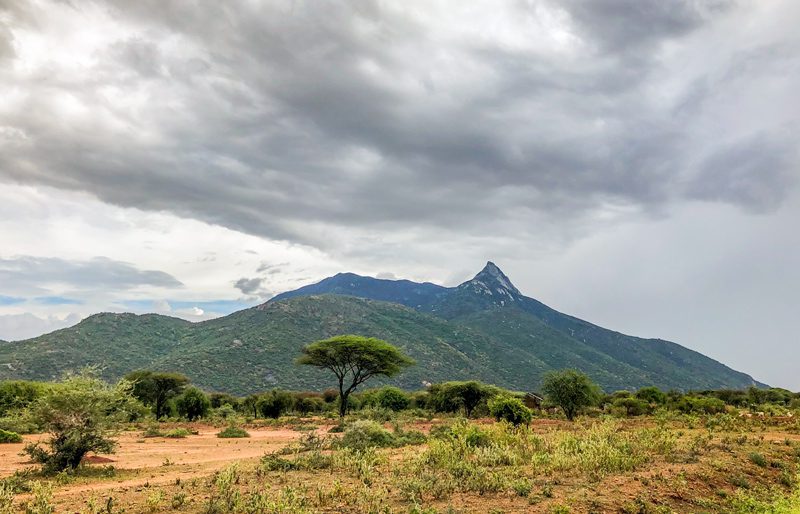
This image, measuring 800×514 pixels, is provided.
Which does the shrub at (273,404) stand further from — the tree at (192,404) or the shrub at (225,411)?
the tree at (192,404)

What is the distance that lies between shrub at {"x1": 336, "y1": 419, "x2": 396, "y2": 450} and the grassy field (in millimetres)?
305

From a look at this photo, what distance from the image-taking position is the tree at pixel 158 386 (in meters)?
57.1

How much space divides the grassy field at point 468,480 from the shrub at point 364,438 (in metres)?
0.31

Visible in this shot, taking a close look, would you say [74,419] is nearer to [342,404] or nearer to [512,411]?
[512,411]

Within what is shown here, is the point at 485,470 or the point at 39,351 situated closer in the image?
the point at 485,470

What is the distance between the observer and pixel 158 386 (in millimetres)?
57594

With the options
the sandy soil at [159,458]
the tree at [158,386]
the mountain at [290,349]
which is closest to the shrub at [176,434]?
the sandy soil at [159,458]

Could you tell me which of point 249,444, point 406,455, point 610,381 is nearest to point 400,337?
point 610,381

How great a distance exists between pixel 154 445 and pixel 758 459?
31.7m

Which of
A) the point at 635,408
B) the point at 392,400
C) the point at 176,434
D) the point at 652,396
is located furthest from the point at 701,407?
the point at 176,434

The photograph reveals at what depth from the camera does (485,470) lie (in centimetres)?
1371

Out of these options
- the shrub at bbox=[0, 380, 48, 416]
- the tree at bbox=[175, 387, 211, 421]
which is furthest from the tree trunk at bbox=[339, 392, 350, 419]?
the shrub at bbox=[0, 380, 48, 416]

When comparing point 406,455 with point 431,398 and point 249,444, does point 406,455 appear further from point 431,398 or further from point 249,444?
point 431,398

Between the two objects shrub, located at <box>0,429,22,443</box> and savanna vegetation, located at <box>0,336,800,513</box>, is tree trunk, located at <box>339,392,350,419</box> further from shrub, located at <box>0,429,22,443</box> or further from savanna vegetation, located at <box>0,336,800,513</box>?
shrub, located at <box>0,429,22,443</box>
